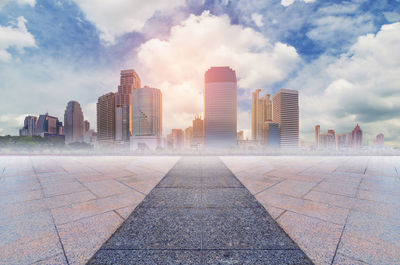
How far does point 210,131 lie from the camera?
181 metres

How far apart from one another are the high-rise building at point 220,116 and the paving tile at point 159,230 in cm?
17479

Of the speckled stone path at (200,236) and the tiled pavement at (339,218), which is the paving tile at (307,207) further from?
the speckled stone path at (200,236)

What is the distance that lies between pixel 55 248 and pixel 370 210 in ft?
19.6

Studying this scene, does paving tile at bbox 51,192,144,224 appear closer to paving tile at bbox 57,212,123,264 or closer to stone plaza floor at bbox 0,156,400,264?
stone plaza floor at bbox 0,156,400,264

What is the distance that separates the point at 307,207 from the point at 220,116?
183m

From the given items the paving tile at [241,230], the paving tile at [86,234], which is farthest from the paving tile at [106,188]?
the paving tile at [241,230]

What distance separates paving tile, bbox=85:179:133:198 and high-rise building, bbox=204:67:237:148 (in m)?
173

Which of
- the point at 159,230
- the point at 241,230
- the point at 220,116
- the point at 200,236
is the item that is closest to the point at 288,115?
the point at 220,116

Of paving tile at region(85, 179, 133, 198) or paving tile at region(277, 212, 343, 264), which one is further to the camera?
paving tile at region(85, 179, 133, 198)

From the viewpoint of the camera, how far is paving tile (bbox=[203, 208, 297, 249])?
2453 mm

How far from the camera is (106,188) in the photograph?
527 centimetres

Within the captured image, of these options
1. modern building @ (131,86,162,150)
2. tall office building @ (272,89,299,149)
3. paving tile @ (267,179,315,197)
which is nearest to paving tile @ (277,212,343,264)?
paving tile @ (267,179,315,197)

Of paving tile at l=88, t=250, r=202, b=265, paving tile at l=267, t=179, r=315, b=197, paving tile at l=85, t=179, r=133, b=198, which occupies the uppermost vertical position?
paving tile at l=88, t=250, r=202, b=265

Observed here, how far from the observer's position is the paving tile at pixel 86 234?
2.25 m
